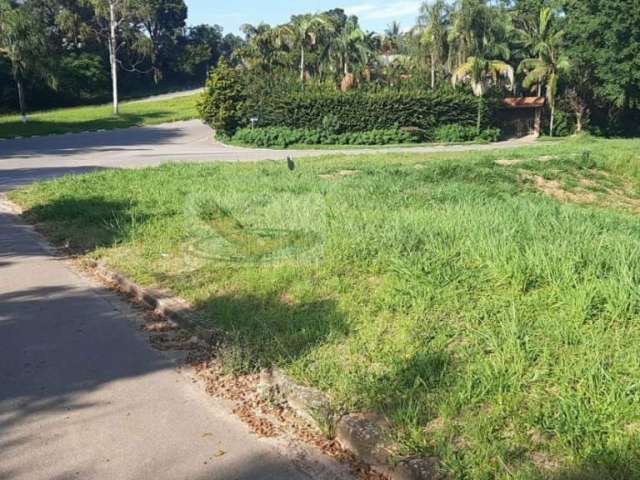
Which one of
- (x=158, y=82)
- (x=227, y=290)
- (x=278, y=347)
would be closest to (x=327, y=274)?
(x=227, y=290)

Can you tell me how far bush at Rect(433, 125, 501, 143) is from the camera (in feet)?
123

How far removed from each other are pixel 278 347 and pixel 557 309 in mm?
2130

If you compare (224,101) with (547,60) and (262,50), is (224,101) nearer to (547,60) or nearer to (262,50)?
(262,50)

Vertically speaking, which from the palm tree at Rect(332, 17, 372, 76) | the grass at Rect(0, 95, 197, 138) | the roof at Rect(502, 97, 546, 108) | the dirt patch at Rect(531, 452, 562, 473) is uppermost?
the palm tree at Rect(332, 17, 372, 76)

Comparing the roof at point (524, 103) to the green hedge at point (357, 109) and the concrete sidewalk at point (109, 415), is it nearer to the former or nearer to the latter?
the green hedge at point (357, 109)

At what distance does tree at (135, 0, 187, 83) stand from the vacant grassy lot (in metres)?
73.3

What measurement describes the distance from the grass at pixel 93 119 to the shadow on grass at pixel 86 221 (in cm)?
2729

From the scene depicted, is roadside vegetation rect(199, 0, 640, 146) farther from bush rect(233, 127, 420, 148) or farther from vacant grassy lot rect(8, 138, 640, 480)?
vacant grassy lot rect(8, 138, 640, 480)

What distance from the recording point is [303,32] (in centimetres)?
4434

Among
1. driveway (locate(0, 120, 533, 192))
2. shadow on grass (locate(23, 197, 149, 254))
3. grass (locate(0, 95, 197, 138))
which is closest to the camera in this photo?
shadow on grass (locate(23, 197, 149, 254))

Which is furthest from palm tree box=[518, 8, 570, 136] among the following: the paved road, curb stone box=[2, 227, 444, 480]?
curb stone box=[2, 227, 444, 480]

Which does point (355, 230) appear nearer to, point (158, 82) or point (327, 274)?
point (327, 274)

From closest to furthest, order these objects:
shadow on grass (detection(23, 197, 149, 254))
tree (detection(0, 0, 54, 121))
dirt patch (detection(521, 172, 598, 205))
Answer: shadow on grass (detection(23, 197, 149, 254)) → dirt patch (detection(521, 172, 598, 205)) → tree (detection(0, 0, 54, 121))

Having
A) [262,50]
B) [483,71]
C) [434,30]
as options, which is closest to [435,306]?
[483,71]
